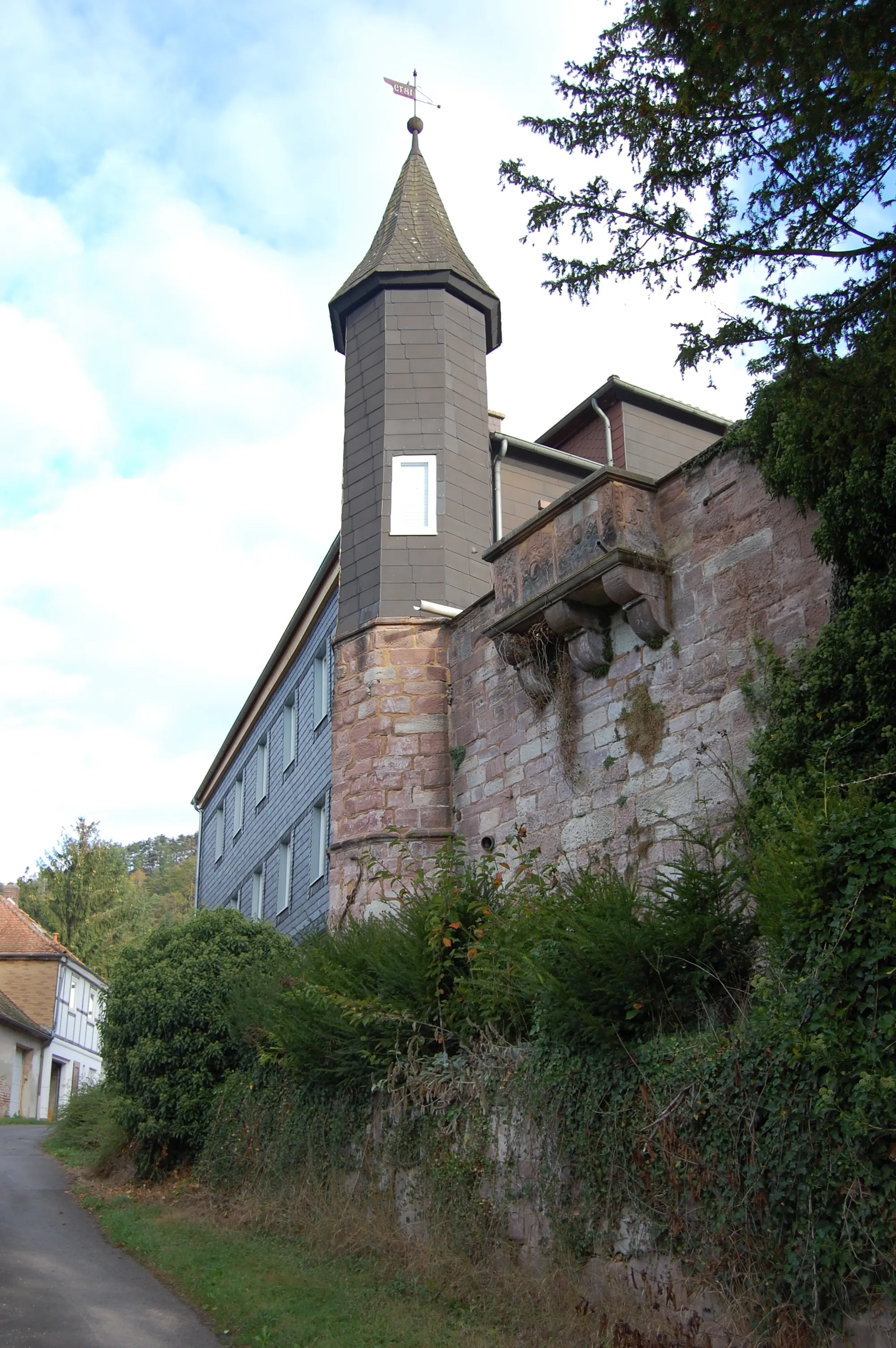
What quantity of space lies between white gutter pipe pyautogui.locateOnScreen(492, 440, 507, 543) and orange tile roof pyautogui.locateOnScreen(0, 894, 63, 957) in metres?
29.3

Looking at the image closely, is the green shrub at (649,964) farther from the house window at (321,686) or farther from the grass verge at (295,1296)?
the house window at (321,686)

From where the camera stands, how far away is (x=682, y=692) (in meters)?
9.48

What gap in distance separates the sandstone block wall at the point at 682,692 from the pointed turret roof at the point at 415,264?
5.70 meters

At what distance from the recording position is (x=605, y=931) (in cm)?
662

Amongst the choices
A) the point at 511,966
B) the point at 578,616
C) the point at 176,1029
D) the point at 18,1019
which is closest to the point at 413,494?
the point at 578,616

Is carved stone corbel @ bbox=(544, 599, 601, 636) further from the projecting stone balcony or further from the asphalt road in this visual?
the asphalt road

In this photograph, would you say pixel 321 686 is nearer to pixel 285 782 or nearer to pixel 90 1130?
pixel 285 782

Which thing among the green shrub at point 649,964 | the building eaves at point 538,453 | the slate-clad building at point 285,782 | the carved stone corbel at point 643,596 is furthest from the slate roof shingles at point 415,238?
the green shrub at point 649,964

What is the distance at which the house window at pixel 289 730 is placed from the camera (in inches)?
797

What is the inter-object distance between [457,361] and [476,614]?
3.94 metres

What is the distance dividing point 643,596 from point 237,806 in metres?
17.1

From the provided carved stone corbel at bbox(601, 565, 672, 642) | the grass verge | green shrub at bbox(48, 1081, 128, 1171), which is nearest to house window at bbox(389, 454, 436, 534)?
carved stone corbel at bbox(601, 565, 672, 642)

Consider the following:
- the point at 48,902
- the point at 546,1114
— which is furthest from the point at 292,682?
the point at 48,902

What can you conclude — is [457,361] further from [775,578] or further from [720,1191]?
[720,1191]
